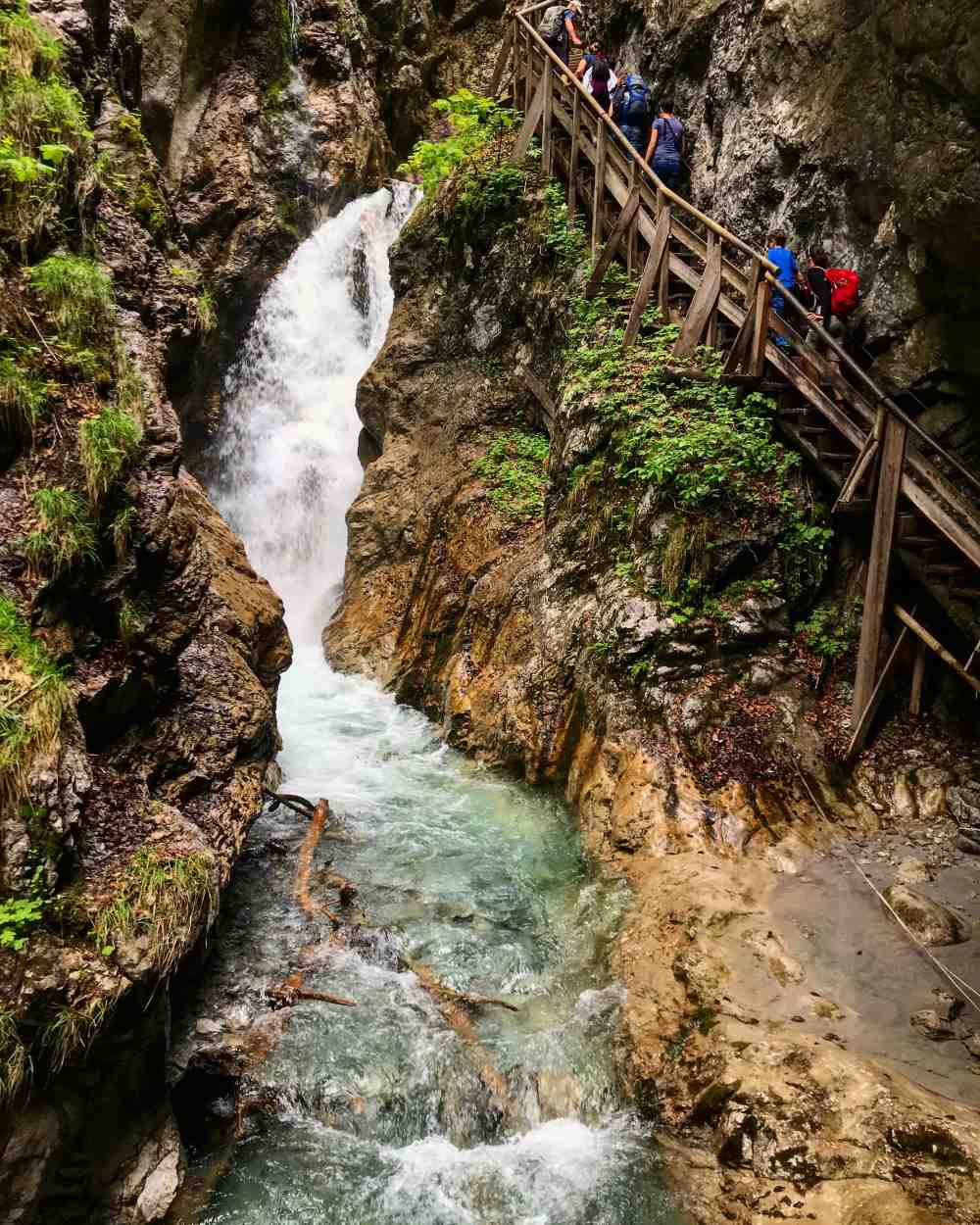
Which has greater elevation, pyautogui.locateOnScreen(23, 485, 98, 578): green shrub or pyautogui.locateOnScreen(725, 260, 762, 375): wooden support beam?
pyautogui.locateOnScreen(725, 260, 762, 375): wooden support beam

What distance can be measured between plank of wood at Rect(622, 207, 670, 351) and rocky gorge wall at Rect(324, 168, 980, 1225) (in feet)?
1.13

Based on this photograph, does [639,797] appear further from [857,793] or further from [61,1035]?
[61,1035]

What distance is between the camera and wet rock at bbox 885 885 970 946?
17.0 feet

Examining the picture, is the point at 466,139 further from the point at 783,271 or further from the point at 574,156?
the point at 783,271

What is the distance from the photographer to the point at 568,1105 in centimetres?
461

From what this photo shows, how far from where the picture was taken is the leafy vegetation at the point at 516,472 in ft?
35.0

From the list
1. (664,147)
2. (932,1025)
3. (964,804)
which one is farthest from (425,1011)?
(664,147)

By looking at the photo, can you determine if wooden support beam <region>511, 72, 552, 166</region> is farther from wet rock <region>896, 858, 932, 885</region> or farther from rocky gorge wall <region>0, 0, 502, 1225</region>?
wet rock <region>896, 858, 932, 885</region>

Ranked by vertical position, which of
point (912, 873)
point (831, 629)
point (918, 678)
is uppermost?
point (831, 629)

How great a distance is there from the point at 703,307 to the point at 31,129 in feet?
21.5

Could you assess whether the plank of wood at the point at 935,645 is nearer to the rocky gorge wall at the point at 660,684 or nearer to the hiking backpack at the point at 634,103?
the rocky gorge wall at the point at 660,684

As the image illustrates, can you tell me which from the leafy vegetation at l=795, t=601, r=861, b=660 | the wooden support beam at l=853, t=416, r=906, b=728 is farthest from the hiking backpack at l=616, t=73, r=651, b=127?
the leafy vegetation at l=795, t=601, r=861, b=660

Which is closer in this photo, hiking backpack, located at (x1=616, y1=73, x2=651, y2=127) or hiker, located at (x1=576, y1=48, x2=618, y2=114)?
hiking backpack, located at (x1=616, y1=73, x2=651, y2=127)

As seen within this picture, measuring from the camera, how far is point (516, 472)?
11.0 meters
